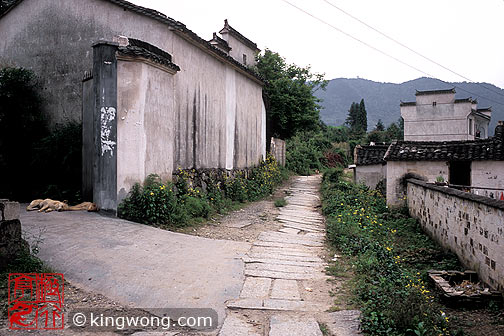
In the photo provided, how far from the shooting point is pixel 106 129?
7793 millimetres

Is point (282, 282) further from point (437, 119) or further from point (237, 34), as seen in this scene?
point (437, 119)

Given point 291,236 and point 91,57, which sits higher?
point 91,57

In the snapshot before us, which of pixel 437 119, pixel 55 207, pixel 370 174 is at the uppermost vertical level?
pixel 437 119

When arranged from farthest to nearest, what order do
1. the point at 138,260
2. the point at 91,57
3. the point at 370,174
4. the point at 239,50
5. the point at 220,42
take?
the point at 239,50 < the point at 220,42 < the point at 370,174 < the point at 91,57 < the point at 138,260

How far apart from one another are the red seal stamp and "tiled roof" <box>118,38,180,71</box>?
203 inches

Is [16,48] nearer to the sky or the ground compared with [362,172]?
nearer to the sky

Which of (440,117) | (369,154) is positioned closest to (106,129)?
(369,154)

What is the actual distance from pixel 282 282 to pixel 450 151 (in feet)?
35.6

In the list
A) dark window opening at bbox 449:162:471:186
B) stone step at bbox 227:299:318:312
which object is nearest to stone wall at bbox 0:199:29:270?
stone step at bbox 227:299:318:312

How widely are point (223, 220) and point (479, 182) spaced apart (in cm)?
925

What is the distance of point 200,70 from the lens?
11617 mm

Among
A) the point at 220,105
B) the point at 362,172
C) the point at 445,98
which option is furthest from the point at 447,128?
the point at 220,105

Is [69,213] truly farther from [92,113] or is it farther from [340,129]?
[340,129]

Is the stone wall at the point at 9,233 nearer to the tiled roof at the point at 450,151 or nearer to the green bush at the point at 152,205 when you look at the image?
the green bush at the point at 152,205
